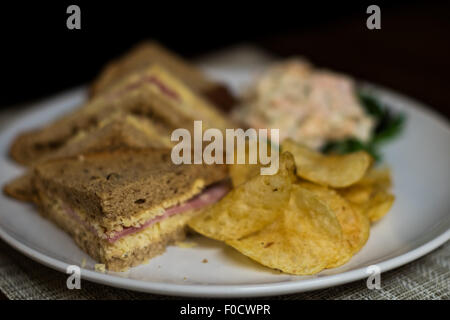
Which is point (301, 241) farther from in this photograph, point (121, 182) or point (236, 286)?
point (121, 182)

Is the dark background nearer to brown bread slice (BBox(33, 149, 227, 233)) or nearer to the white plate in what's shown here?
the white plate

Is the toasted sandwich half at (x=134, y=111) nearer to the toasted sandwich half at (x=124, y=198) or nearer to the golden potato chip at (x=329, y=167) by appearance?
the toasted sandwich half at (x=124, y=198)

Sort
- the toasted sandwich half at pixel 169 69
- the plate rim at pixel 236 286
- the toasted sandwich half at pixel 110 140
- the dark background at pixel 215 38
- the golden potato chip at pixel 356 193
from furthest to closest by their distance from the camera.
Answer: the dark background at pixel 215 38 < the toasted sandwich half at pixel 169 69 < the toasted sandwich half at pixel 110 140 < the golden potato chip at pixel 356 193 < the plate rim at pixel 236 286

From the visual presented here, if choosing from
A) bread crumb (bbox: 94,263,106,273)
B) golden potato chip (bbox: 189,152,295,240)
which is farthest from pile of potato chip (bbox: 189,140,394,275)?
bread crumb (bbox: 94,263,106,273)

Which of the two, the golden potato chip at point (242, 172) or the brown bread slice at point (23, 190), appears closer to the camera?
the golden potato chip at point (242, 172)

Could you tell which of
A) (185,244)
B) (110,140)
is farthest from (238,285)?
(110,140)

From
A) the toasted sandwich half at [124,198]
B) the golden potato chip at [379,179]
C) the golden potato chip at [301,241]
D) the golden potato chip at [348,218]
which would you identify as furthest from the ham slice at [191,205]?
the golden potato chip at [379,179]
